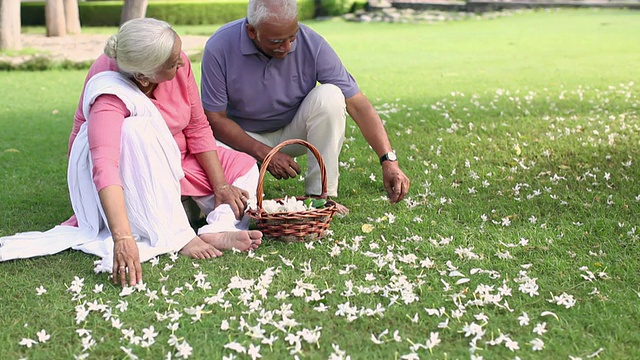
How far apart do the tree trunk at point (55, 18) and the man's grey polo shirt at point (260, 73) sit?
15505mm

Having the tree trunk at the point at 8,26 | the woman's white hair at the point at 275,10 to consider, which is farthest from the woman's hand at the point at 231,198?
the tree trunk at the point at 8,26

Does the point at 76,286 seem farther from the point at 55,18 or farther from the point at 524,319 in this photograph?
the point at 55,18

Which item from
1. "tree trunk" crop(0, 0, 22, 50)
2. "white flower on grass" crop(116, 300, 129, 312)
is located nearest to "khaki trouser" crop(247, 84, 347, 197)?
"white flower on grass" crop(116, 300, 129, 312)

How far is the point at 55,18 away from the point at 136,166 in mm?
16423

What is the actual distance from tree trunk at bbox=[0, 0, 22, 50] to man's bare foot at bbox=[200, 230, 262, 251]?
36.5 ft

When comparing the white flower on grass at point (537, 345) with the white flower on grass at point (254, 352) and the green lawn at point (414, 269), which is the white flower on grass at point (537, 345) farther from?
the white flower on grass at point (254, 352)

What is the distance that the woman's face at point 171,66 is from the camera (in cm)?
369

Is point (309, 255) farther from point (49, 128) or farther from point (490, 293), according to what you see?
point (49, 128)

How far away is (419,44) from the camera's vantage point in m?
16.2

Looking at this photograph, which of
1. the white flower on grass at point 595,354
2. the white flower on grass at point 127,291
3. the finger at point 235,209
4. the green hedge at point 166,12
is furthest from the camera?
the green hedge at point 166,12

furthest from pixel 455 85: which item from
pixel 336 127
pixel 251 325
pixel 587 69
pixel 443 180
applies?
pixel 251 325

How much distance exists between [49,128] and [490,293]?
5423mm

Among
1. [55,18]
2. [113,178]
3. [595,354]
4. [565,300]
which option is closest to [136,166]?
[113,178]

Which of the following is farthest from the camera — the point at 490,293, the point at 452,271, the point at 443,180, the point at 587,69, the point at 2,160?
the point at 587,69
